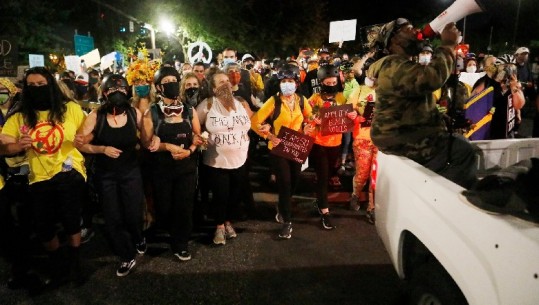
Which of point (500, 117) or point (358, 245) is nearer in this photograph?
point (358, 245)

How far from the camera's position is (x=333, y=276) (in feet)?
14.5

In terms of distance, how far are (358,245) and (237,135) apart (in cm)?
201

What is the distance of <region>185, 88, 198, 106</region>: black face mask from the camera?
5348 mm

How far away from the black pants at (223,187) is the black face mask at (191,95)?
878 mm

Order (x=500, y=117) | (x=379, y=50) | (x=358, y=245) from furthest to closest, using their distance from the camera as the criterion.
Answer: (x=500, y=117) < (x=358, y=245) < (x=379, y=50)

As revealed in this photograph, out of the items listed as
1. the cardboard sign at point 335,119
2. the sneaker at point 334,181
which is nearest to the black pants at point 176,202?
the cardboard sign at point 335,119

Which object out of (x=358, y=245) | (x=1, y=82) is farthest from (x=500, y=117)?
(x=1, y=82)

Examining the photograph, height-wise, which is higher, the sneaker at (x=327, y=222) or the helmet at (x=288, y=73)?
the helmet at (x=288, y=73)

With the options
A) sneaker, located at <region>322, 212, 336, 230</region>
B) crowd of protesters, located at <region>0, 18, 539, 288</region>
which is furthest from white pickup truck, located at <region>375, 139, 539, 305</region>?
sneaker, located at <region>322, 212, 336, 230</region>

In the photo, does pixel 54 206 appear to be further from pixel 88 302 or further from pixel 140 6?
pixel 140 6

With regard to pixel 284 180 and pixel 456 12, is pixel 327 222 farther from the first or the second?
pixel 456 12

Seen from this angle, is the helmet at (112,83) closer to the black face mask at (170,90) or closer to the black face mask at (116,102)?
the black face mask at (116,102)

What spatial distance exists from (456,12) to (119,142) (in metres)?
3.27

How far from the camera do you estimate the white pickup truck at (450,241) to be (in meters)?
1.71
